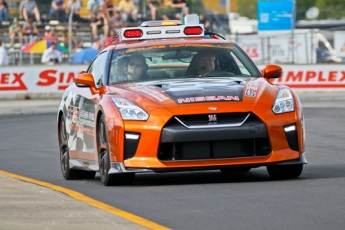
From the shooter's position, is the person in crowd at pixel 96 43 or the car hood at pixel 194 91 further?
the person in crowd at pixel 96 43

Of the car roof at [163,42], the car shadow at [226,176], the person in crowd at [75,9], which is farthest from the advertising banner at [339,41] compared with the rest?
the car roof at [163,42]

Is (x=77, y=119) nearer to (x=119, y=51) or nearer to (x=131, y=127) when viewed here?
(x=119, y=51)

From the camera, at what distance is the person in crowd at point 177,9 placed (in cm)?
3650

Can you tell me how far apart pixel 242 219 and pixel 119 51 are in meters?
4.07

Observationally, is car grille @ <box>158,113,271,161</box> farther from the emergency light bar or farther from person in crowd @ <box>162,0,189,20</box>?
person in crowd @ <box>162,0,189,20</box>

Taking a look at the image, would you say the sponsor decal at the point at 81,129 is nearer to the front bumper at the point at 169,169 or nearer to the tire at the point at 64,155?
the tire at the point at 64,155

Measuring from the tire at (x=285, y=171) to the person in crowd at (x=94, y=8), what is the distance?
2609 centimetres

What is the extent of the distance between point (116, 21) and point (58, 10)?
1999 mm

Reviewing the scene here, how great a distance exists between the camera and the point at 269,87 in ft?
32.0

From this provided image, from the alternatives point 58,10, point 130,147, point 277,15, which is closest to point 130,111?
point 130,147

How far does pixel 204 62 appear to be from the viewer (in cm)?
1062

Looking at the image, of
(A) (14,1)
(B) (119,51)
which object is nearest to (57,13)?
(A) (14,1)

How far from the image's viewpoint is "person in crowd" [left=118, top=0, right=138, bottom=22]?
36.4m

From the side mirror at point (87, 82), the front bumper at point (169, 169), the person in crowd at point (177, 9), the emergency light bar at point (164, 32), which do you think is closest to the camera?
the front bumper at point (169, 169)
